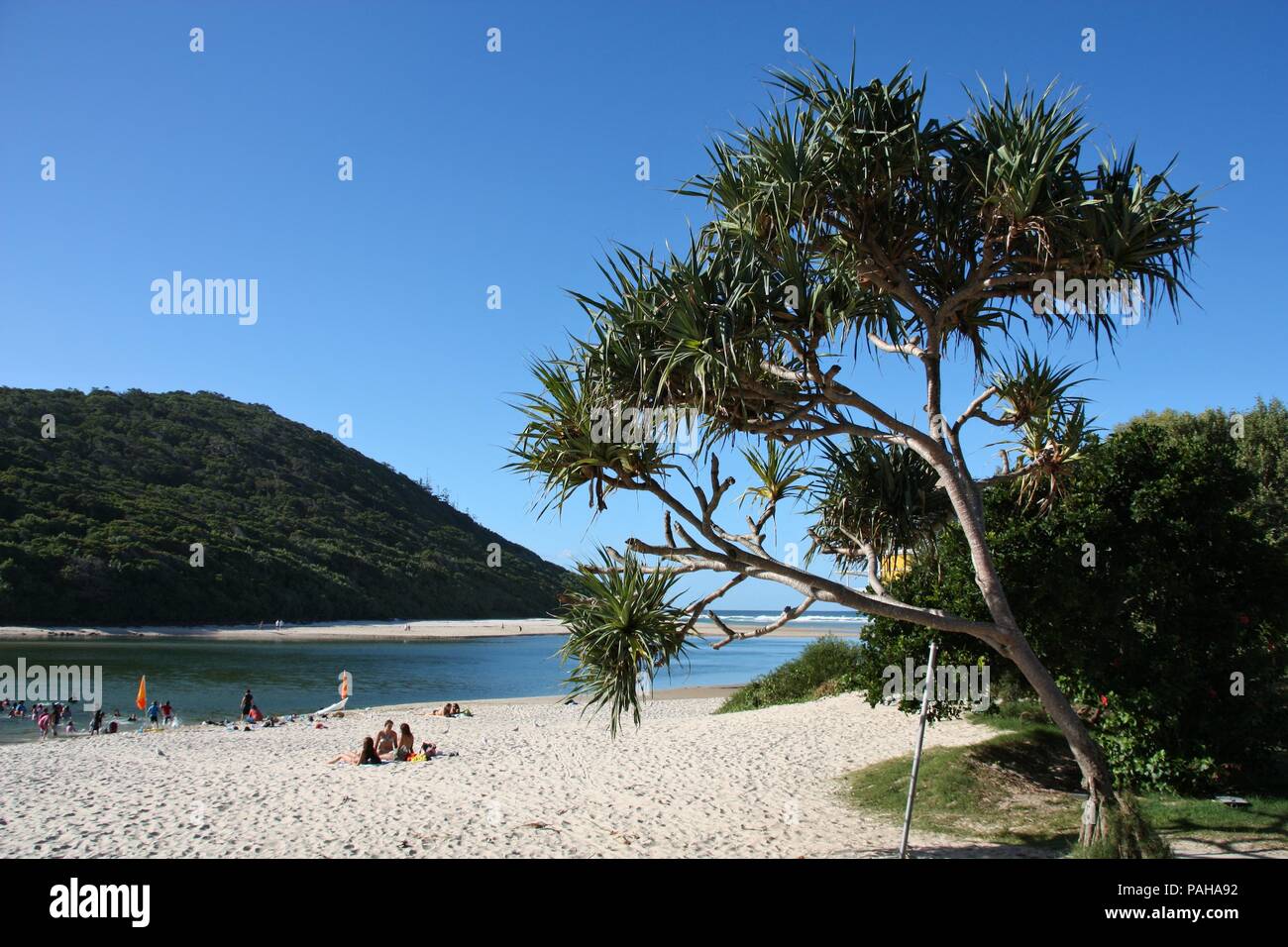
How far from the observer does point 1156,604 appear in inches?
408

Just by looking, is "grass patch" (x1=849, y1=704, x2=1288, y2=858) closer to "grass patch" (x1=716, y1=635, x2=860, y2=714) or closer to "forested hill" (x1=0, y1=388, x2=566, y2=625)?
"grass patch" (x1=716, y1=635, x2=860, y2=714)

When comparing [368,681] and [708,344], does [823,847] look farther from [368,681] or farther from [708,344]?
[368,681]

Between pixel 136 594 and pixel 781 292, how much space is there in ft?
203

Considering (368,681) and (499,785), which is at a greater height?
(499,785)

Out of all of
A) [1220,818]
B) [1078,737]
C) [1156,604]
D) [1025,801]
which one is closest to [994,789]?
[1025,801]

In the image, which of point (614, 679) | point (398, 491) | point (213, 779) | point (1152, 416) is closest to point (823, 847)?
point (614, 679)

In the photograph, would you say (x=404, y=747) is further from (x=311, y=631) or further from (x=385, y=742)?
(x=311, y=631)

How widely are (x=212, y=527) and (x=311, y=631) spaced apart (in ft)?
48.0

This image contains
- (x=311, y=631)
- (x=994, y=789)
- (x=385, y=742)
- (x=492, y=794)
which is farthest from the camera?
(x=311, y=631)

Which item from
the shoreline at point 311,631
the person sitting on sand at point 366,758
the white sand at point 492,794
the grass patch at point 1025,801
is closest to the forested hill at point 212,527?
the shoreline at point 311,631

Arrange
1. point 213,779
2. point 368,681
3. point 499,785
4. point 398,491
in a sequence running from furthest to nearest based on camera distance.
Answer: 1. point 398,491
2. point 368,681
3. point 213,779
4. point 499,785

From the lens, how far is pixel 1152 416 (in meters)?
21.9

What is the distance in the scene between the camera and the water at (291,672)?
30.1 meters

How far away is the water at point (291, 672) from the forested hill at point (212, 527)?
7.18 meters
